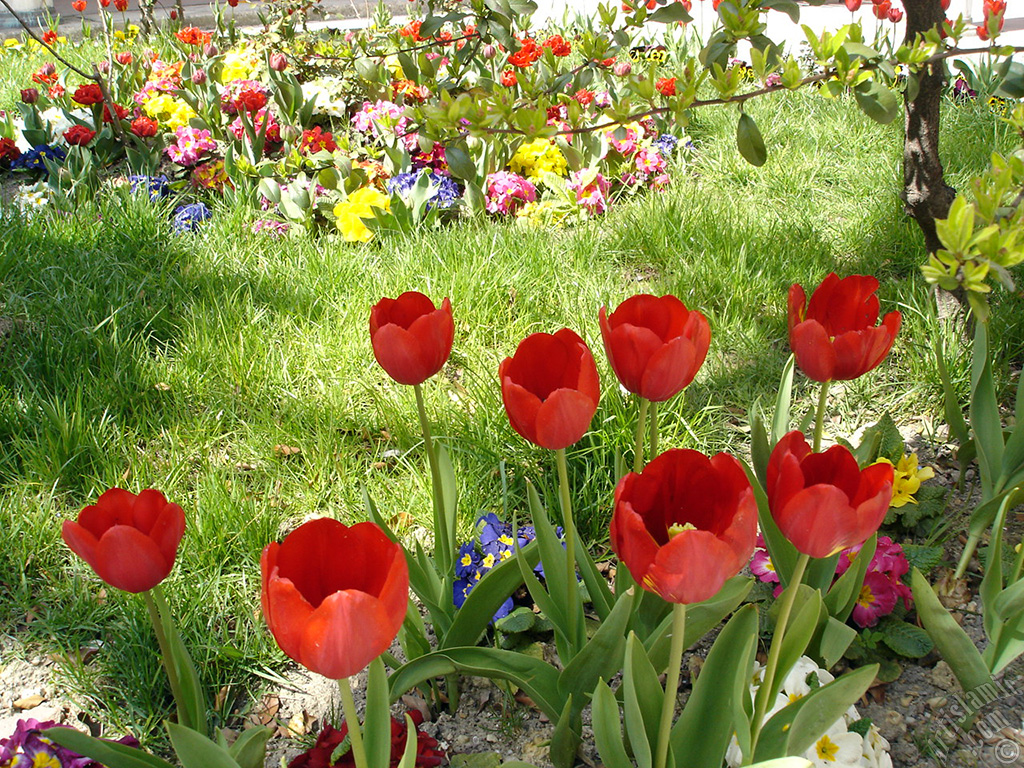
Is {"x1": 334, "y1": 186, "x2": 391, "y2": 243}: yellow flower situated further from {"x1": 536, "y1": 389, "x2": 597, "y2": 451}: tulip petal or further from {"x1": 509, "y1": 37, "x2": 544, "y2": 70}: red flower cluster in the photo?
{"x1": 536, "y1": 389, "x2": 597, "y2": 451}: tulip petal

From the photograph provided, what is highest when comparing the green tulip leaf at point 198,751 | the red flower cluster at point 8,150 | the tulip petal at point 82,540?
the tulip petal at point 82,540

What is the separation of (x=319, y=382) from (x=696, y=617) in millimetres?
1296

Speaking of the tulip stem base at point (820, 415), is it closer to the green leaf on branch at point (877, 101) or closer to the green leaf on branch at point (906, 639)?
the green leaf on branch at point (906, 639)

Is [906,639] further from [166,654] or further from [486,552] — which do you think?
[166,654]

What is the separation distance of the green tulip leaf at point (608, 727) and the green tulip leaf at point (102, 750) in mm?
513

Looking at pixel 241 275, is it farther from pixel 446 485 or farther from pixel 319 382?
pixel 446 485

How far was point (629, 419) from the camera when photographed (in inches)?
74.6

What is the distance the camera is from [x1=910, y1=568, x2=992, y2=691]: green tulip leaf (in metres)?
1.23

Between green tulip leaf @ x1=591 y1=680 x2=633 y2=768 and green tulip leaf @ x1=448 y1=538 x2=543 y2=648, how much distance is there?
0.27 m

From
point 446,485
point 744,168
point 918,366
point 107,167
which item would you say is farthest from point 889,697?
point 107,167

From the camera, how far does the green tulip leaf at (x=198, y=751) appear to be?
899 mm

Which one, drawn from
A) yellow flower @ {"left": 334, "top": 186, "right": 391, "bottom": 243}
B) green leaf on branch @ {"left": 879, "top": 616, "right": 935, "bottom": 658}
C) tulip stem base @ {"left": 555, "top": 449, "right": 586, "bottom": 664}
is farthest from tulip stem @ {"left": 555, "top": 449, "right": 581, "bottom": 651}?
yellow flower @ {"left": 334, "top": 186, "right": 391, "bottom": 243}

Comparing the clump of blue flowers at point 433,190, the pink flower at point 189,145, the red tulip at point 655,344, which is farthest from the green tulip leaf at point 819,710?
the pink flower at point 189,145

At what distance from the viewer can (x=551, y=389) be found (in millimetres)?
1056
